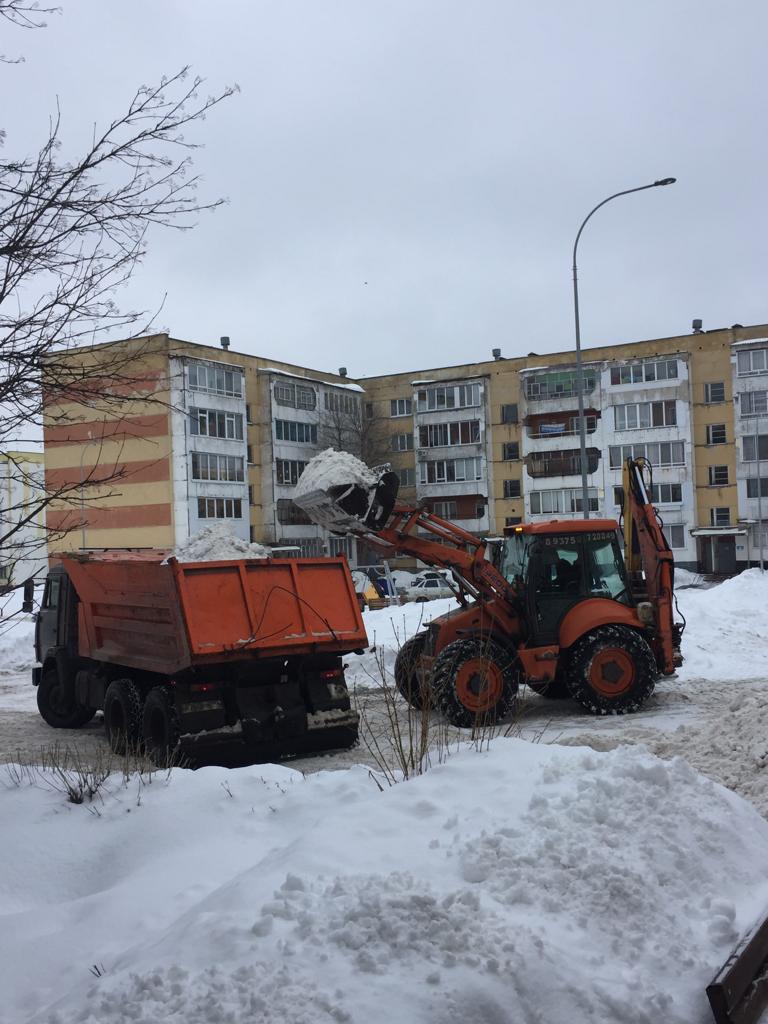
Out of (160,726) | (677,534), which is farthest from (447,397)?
(160,726)

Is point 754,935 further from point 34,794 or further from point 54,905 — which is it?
point 34,794

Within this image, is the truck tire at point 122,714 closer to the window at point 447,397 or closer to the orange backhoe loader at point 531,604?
the orange backhoe loader at point 531,604

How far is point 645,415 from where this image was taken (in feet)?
192

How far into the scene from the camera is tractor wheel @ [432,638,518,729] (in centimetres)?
1214

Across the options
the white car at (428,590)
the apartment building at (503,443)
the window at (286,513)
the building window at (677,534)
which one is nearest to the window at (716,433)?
the apartment building at (503,443)

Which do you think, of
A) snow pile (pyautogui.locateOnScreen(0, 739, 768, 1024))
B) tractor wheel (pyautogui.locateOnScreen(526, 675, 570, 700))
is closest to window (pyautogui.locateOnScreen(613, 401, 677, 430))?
tractor wheel (pyautogui.locateOnScreen(526, 675, 570, 700))

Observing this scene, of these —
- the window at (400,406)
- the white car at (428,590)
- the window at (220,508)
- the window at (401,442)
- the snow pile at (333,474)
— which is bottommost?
the white car at (428,590)

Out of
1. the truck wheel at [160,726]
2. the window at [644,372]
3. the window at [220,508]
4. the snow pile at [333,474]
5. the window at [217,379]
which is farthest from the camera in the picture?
the window at [644,372]

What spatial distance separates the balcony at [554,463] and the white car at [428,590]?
16856 mm

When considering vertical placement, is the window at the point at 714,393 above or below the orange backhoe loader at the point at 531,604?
above

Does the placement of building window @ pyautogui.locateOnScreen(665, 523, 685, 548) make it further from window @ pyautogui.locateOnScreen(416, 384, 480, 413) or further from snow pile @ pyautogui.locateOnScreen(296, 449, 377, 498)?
snow pile @ pyautogui.locateOnScreen(296, 449, 377, 498)

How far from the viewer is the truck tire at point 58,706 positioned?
1422cm

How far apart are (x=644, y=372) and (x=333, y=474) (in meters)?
48.5

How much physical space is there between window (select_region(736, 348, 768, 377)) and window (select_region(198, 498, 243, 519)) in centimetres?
2914
